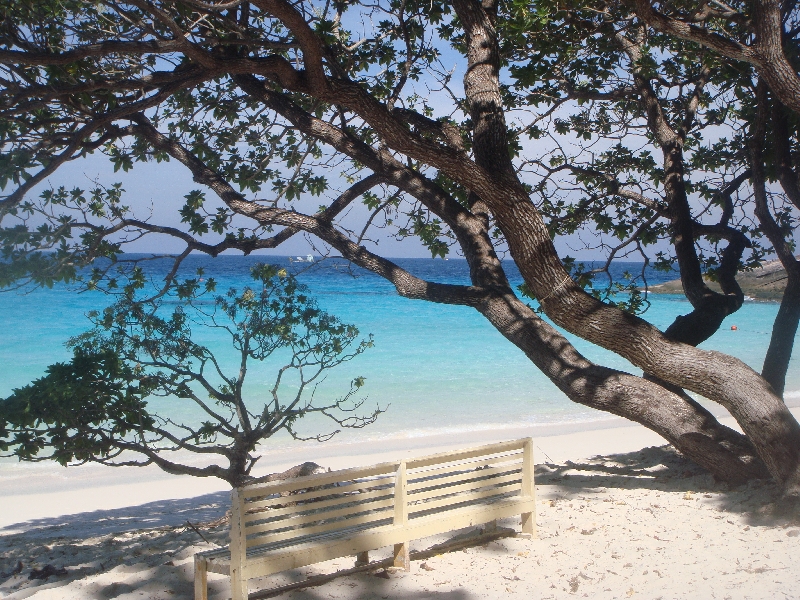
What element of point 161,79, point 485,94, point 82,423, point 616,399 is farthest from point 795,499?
point 161,79

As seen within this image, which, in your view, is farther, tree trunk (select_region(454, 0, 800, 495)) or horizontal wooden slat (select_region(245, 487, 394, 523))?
tree trunk (select_region(454, 0, 800, 495))

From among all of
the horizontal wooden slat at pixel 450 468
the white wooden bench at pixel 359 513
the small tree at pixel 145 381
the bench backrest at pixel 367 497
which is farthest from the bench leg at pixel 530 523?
the small tree at pixel 145 381

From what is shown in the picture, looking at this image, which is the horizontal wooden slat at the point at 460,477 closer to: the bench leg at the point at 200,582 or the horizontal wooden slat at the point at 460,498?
the horizontal wooden slat at the point at 460,498

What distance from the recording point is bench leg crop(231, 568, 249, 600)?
352 cm

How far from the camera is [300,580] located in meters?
4.19

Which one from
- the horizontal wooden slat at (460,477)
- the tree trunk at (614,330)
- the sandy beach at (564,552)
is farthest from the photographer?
the tree trunk at (614,330)

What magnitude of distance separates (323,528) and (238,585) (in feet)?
1.97

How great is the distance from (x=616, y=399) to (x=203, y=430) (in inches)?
138

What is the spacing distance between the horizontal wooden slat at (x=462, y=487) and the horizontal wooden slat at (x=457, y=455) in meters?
0.16

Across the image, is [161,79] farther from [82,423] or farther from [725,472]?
[725,472]

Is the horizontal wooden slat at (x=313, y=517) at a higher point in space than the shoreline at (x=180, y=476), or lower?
higher

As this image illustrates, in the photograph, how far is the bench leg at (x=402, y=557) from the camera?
14.0 ft

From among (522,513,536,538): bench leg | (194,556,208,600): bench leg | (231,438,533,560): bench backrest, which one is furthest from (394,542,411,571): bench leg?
(194,556,208,600): bench leg

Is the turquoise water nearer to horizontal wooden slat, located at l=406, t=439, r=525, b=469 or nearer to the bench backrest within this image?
the bench backrest
